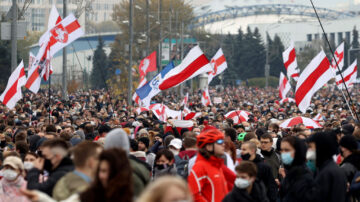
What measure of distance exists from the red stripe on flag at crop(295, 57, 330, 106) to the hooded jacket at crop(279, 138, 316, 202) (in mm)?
8251

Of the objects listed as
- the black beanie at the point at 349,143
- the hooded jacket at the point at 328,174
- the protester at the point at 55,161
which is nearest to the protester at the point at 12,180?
the protester at the point at 55,161

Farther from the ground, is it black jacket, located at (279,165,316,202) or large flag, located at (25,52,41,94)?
large flag, located at (25,52,41,94)

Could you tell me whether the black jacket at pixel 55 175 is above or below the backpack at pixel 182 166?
above

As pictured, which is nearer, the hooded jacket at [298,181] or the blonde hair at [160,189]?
the blonde hair at [160,189]

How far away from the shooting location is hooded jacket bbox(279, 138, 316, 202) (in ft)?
23.4

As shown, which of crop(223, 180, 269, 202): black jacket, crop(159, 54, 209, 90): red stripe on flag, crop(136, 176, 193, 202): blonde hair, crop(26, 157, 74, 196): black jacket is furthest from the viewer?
crop(159, 54, 209, 90): red stripe on flag

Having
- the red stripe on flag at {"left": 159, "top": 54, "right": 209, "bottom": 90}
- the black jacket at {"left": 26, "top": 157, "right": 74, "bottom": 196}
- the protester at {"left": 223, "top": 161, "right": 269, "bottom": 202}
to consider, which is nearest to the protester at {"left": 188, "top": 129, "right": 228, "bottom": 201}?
the protester at {"left": 223, "top": 161, "right": 269, "bottom": 202}

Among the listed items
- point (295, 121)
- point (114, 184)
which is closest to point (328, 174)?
point (114, 184)

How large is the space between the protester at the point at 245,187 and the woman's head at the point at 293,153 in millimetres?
361

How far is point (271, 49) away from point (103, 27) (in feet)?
85.5

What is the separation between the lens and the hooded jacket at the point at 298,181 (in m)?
7.14

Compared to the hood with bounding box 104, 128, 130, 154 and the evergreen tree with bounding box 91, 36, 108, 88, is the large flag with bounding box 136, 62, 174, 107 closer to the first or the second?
the hood with bounding box 104, 128, 130, 154

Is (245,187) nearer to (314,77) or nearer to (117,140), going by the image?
(117,140)

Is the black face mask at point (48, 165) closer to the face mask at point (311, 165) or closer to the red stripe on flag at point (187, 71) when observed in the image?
the face mask at point (311, 165)
